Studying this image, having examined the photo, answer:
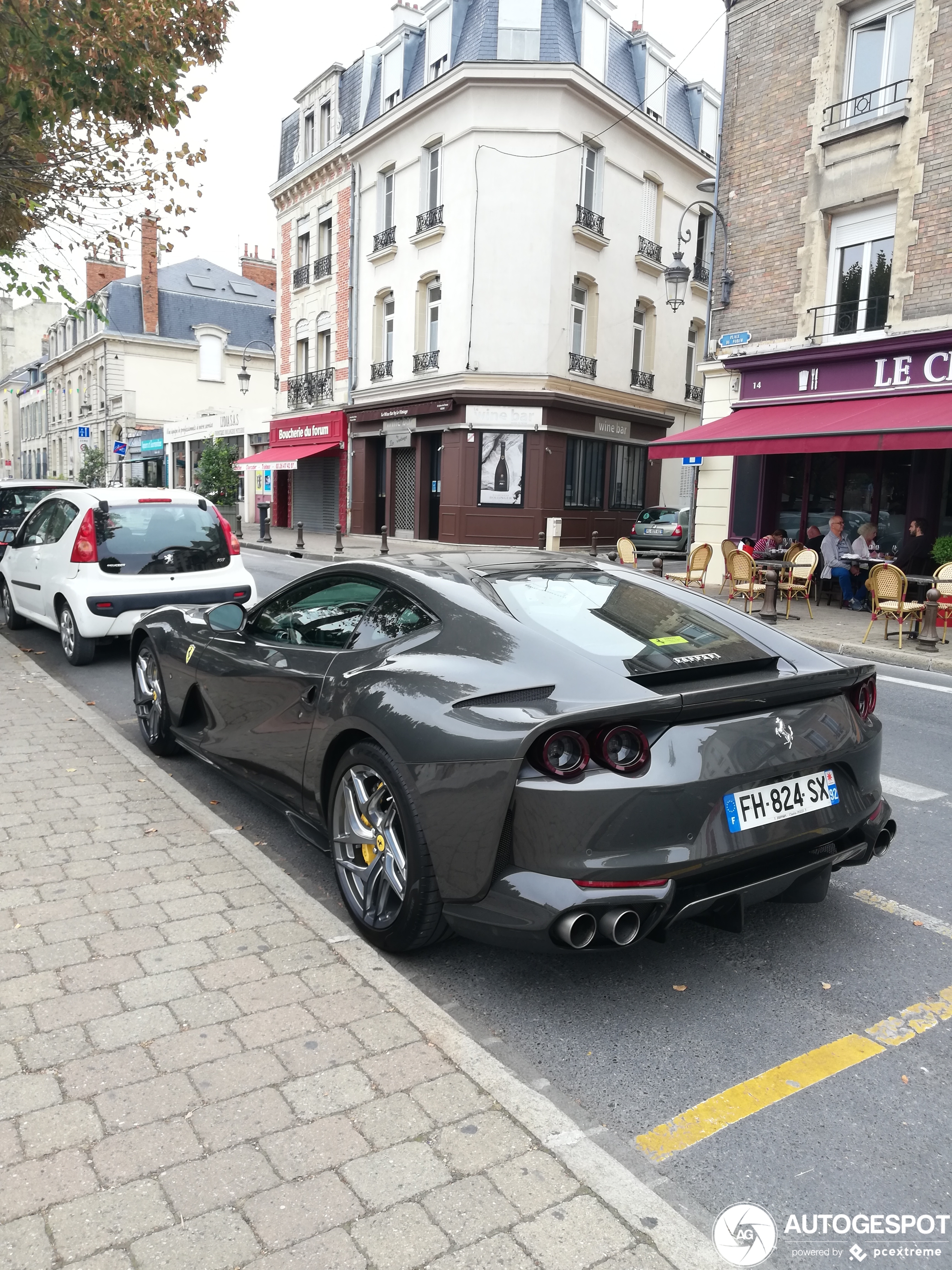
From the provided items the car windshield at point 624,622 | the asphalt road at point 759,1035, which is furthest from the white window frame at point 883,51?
the asphalt road at point 759,1035

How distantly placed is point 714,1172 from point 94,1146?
1.48 metres

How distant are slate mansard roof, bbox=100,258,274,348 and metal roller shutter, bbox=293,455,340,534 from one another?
68.1 ft

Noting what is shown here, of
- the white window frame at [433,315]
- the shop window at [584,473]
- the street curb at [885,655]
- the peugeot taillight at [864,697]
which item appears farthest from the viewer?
the white window frame at [433,315]

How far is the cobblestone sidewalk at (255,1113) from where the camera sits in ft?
6.49

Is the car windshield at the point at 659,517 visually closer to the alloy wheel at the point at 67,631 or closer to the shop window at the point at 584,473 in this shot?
the shop window at the point at 584,473

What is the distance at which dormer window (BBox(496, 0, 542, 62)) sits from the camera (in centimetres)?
2473

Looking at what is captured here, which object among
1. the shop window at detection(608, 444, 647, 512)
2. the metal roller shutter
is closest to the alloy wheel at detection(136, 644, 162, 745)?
the shop window at detection(608, 444, 647, 512)

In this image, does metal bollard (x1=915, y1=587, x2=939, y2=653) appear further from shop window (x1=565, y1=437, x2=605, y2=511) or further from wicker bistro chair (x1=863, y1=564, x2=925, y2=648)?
shop window (x1=565, y1=437, x2=605, y2=511)

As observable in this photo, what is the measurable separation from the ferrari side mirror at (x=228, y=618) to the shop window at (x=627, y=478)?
81.4 ft

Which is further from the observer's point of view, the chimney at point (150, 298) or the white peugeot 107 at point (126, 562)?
the chimney at point (150, 298)

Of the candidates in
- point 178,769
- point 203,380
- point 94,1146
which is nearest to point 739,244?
point 178,769

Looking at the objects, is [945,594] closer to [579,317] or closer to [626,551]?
[626,551]

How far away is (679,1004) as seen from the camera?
301cm

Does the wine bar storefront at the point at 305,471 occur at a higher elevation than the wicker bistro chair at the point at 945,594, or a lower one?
higher
